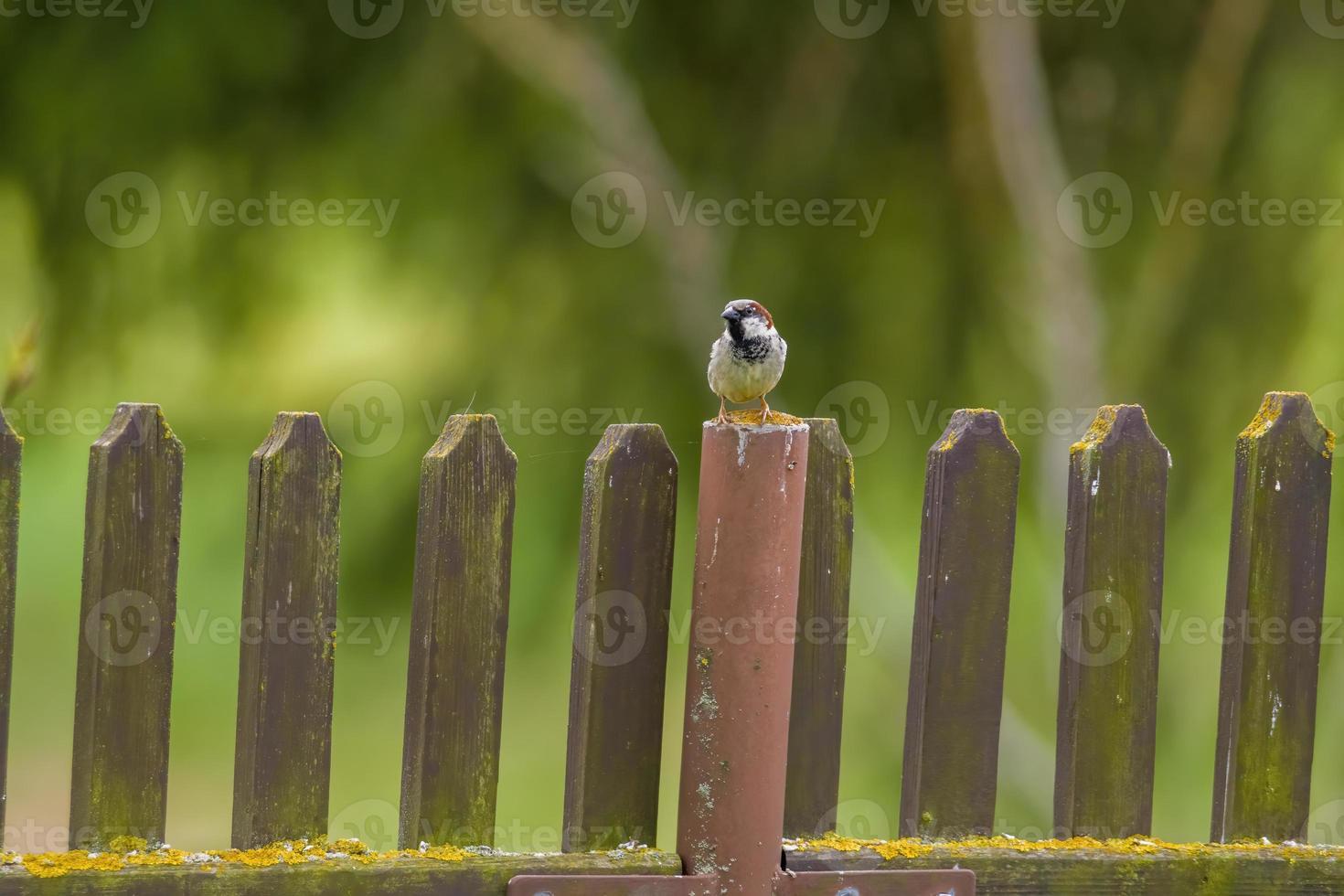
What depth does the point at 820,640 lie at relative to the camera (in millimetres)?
1850

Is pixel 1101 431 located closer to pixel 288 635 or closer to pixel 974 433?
pixel 974 433

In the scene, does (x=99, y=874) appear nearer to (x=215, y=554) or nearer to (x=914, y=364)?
(x=215, y=554)

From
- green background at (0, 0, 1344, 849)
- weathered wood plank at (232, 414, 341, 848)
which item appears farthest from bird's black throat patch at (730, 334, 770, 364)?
green background at (0, 0, 1344, 849)

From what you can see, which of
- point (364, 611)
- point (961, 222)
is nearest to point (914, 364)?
point (961, 222)

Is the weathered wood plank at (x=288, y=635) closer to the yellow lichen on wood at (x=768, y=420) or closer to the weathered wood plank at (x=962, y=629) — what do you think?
the yellow lichen on wood at (x=768, y=420)

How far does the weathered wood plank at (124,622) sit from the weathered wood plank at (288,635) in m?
0.10

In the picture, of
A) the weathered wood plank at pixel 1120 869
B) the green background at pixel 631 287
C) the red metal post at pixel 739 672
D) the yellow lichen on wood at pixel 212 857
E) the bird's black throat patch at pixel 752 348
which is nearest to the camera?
the yellow lichen on wood at pixel 212 857

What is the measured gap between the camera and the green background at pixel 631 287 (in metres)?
2.79

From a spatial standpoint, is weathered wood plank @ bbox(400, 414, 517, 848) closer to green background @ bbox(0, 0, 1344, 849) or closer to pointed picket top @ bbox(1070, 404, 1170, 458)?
pointed picket top @ bbox(1070, 404, 1170, 458)

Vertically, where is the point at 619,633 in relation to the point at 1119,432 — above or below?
below

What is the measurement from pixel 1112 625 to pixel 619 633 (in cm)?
74

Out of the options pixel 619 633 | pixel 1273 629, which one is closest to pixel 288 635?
pixel 619 633

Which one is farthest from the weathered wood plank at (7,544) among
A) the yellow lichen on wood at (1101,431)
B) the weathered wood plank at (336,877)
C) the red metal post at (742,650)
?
the yellow lichen on wood at (1101,431)

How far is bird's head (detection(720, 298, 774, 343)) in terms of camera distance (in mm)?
1932
